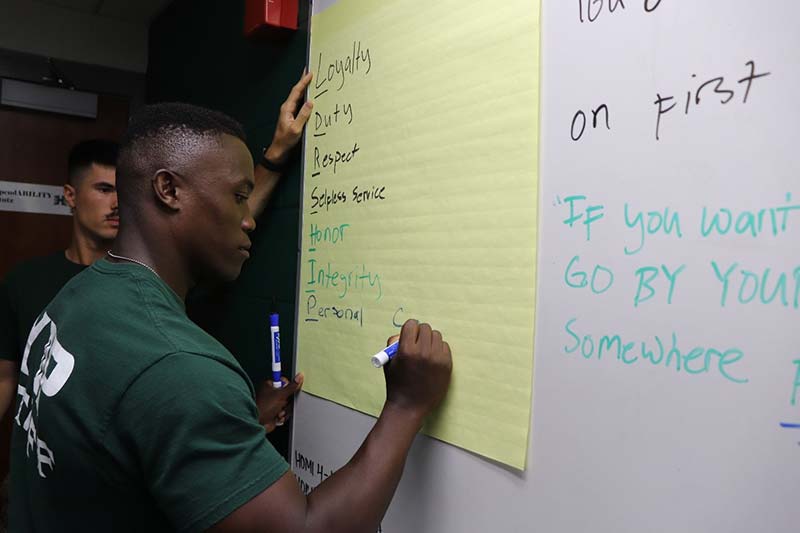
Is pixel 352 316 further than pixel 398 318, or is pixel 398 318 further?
pixel 352 316

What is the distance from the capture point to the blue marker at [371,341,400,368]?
33.6 inches

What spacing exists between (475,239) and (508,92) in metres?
0.20

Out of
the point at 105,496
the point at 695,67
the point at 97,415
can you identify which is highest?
the point at 695,67

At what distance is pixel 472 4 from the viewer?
841mm

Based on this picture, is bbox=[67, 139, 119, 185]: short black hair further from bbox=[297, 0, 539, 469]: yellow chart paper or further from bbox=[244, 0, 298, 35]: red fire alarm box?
bbox=[297, 0, 539, 469]: yellow chart paper

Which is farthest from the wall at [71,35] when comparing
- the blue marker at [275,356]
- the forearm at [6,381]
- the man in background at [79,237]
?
the blue marker at [275,356]

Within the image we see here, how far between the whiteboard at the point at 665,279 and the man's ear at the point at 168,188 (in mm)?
504

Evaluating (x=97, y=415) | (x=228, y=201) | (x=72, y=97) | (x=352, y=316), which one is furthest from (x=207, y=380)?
(x=72, y=97)

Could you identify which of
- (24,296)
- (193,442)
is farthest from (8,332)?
(193,442)

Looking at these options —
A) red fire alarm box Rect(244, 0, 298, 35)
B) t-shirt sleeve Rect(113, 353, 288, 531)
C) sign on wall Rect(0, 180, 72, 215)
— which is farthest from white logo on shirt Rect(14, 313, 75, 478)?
sign on wall Rect(0, 180, 72, 215)

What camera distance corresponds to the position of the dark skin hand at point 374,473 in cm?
64

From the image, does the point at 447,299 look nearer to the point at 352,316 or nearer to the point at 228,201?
the point at 352,316

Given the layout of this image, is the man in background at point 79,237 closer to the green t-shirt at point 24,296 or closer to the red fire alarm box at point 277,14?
the green t-shirt at point 24,296

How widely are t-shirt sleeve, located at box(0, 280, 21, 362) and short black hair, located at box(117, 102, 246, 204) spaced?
0.98 metres
